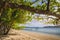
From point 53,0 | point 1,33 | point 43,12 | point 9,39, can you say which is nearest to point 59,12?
point 53,0

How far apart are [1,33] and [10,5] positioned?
12.1 metres

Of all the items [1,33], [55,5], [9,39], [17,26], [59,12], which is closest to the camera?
[59,12]

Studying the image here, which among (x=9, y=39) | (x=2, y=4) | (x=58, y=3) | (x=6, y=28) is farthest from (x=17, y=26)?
(x=2, y=4)

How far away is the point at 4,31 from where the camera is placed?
15.6 meters

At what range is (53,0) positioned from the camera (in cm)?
418

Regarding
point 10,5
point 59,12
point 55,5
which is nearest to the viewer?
point 10,5

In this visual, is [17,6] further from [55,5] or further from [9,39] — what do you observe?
[9,39]

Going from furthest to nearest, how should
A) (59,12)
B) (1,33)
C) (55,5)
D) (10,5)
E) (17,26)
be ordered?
1. (17,26)
2. (1,33)
3. (55,5)
4. (59,12)
5. (10,5)

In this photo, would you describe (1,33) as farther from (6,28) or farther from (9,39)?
(9,39)

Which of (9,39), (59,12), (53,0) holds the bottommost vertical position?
(9,39)

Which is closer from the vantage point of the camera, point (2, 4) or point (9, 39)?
point (2, 4)

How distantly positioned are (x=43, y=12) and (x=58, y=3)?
135cm

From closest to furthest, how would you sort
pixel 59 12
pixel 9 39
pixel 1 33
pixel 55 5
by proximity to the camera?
pixel 59 12 → pixel 55 5 → pixel 9 39 → pixel 1 33

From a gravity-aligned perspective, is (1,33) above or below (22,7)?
below
